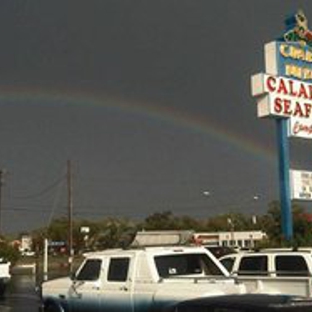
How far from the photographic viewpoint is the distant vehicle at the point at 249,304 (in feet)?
21.9

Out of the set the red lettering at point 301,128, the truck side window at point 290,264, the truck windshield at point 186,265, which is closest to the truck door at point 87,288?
the truck windshield at point 186,265

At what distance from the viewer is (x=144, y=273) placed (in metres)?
13.6

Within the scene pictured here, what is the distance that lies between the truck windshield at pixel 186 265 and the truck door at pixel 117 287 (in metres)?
0.67

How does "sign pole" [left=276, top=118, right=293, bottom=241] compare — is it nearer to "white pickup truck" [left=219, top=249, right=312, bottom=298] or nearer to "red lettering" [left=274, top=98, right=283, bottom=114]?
"red lettering" [left=274, top=98, right=283, bottom=114]

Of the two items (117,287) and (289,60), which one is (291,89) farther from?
(117,287)

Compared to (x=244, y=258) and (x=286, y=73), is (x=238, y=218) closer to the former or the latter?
(x=286, y=73)

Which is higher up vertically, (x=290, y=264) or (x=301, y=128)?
(x=301, y=128)

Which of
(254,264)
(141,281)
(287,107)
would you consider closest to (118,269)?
(141,281)

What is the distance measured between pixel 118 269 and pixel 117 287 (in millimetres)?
419

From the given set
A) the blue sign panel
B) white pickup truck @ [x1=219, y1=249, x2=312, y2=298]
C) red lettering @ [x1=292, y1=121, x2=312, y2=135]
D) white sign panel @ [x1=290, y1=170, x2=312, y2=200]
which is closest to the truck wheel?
white pickup truck @ [x1=219, y1=249, x2=312, y2=298]

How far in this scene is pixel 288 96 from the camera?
3195 cm

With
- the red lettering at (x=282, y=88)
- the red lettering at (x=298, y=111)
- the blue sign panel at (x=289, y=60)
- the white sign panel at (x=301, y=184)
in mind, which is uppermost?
the blue sign panel at (x=289, y=60)

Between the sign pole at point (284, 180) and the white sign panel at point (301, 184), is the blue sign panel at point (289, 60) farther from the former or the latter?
the white sign panel at point (301, 184)

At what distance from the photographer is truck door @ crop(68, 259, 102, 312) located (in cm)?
1471
